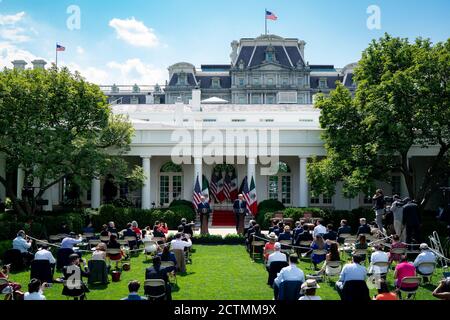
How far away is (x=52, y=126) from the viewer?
26266 millimetres

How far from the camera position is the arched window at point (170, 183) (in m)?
36.4

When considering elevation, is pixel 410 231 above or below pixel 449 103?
below

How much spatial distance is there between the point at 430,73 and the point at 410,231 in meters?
9.14

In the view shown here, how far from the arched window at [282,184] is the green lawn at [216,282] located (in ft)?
50.0

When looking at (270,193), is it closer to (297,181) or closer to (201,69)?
(297,181)

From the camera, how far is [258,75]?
96125mm

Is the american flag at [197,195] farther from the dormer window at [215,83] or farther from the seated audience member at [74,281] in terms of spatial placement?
the dormer window at [215,83]

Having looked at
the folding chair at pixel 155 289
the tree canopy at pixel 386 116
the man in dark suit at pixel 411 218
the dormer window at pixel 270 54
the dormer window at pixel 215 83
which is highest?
the dormer window at pixel 270 54

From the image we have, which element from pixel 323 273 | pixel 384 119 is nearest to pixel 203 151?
pixel 384 119

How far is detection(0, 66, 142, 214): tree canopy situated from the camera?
80.2ft

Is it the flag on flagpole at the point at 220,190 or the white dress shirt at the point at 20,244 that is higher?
the flag on flagpole at the point at 220,190

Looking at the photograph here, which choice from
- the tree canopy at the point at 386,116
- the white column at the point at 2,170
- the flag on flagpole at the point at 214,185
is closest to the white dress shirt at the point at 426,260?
the tree canopy at the point at 386,116

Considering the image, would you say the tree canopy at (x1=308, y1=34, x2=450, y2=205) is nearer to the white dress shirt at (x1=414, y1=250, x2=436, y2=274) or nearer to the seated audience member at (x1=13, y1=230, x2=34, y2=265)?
the white dress shirt at (x1=414, y1=250, x2=436, y2=274)
